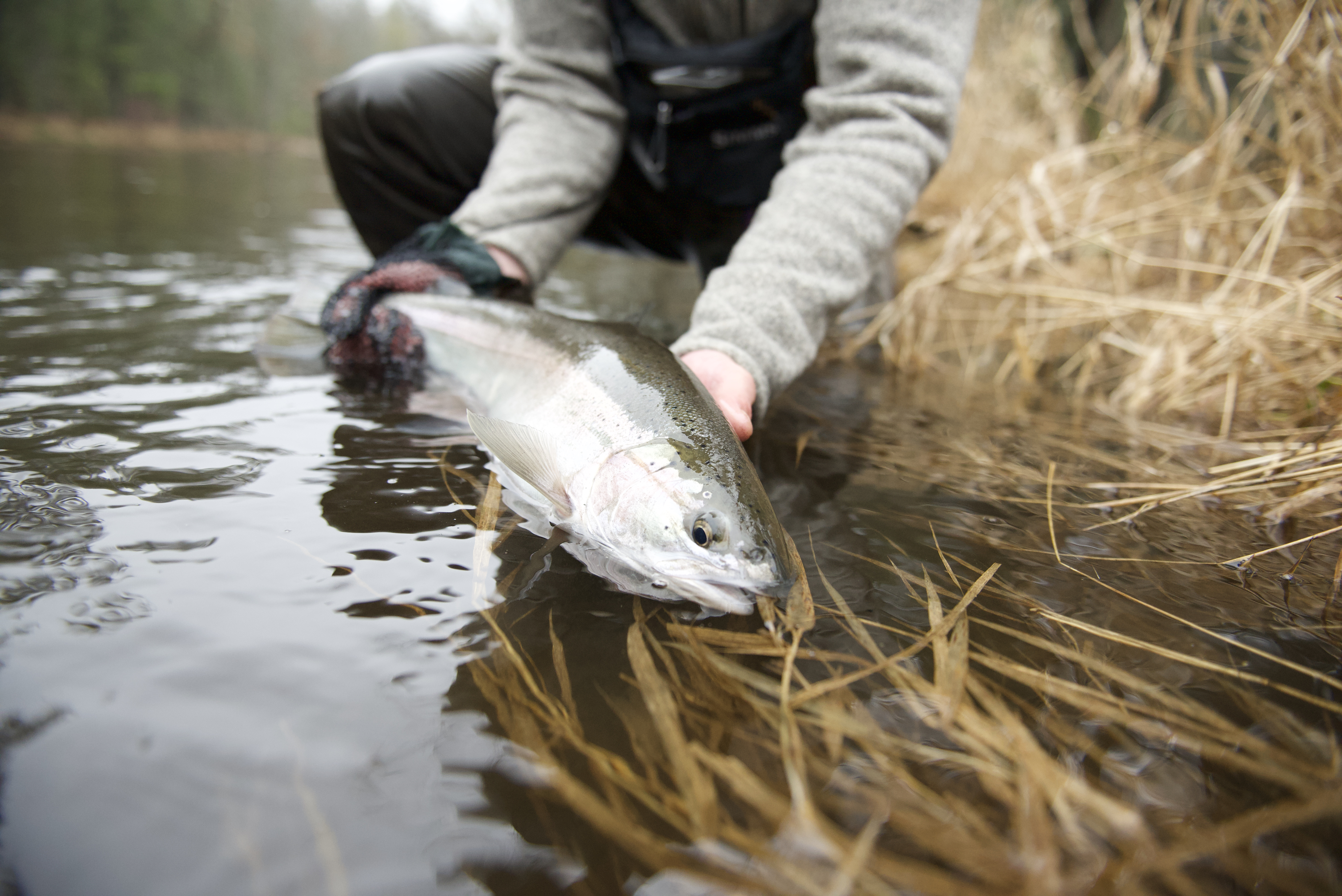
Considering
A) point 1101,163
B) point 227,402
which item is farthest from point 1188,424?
point 227,402

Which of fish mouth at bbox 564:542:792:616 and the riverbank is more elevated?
fish mouth at bbox 564:542:792:616

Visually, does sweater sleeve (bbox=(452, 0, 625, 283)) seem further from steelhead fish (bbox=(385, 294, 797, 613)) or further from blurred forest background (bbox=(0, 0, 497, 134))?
blurred forest background (bbox=(0, 0, 497, 134))

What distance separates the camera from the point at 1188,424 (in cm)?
265

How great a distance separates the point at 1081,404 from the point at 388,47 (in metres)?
74.9

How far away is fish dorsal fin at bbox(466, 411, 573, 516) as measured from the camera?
5.07ft

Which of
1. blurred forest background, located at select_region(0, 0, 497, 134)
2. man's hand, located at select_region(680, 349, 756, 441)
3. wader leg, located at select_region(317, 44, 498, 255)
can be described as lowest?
blurred forest background, located at select_region(0, 0, 497, 134)

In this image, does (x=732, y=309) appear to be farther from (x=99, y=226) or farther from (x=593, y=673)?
(x=99, y=226)

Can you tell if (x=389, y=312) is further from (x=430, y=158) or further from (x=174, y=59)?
(x=174, y=59)

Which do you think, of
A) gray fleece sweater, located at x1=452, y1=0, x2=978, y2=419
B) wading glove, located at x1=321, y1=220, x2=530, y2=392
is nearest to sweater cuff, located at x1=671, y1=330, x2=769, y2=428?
gray fleece sweater, located at x1=452, y1=0, x2=978, y2=419

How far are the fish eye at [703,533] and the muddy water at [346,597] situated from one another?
0.15 meters

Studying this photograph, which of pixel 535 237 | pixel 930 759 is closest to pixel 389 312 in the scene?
pixel 535 237

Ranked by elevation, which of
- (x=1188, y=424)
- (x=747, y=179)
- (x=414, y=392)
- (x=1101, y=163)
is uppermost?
(x=1101, y=163)

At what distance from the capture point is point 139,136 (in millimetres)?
32625

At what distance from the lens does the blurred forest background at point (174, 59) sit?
28.2 meters
